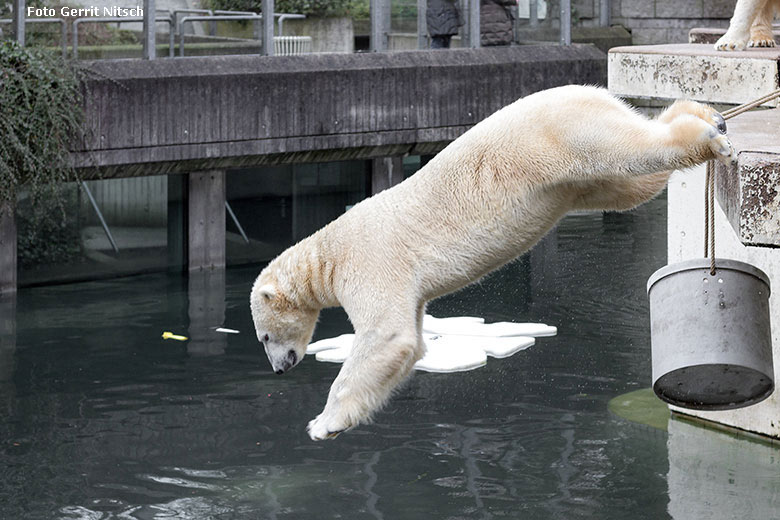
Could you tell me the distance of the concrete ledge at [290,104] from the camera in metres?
13.5

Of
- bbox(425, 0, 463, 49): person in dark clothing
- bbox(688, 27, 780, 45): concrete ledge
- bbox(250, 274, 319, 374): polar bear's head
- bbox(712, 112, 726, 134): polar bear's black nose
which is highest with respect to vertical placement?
bbox(425, 0, 463, 49): person in dark clothing

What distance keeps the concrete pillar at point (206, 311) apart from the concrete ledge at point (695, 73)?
5331 mm

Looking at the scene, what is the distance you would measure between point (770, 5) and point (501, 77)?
29.3ft

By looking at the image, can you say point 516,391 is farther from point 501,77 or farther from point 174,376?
point 501,77

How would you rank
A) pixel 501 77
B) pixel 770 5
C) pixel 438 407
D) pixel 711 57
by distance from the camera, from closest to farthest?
1. pixel 711 57
2. pixel 770 5
3. pixel 438 407
4. pixel 501 77

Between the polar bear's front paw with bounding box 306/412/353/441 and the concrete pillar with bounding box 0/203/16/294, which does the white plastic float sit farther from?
the polar bear's front paw with bounding box 306/412/353/441

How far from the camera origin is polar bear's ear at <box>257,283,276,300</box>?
4.85 metres

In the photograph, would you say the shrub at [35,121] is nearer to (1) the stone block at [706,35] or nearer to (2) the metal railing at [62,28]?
(2) the metal railing at [62,28]

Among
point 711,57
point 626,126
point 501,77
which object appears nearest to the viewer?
point 626,126

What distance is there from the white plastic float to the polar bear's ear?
5580 mm

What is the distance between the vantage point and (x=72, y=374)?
10586 millimetres

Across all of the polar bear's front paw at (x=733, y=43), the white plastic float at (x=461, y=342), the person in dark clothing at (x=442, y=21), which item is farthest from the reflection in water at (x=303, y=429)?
the person in dark clothing at (x=442, y=21)

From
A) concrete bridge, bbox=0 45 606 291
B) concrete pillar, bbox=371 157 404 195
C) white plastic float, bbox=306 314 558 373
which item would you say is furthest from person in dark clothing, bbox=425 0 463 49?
white plastic float, bbox=306 314 558 373

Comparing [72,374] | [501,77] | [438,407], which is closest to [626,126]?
[438,407]
